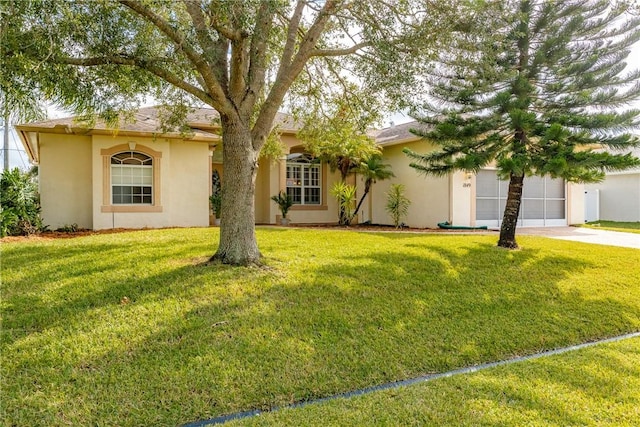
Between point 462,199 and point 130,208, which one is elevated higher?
point 462,199

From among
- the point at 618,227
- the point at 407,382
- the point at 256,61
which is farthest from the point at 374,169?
the point at 407,382

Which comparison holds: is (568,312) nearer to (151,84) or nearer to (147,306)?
(147,306)

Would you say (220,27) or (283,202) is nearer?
(220,27)

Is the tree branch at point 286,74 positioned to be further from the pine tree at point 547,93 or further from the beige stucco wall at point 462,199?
the beige stucco wall at point 462,199

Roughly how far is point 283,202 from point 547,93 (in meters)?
10.3

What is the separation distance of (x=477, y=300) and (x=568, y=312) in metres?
1.39

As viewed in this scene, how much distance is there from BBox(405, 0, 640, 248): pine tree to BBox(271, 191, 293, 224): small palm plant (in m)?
8.42

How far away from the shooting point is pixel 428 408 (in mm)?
3762

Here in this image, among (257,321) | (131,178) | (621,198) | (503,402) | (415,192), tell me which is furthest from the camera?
(621,198)

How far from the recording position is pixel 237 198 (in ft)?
23.9

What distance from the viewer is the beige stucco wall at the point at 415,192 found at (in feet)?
52.2

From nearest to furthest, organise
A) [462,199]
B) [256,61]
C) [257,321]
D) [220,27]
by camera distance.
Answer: [257,321]
[220,27]
[256,61]
[462,199]

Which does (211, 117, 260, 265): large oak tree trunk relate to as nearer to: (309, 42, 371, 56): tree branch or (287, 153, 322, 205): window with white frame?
(309, 42, 371, 56): tree branch

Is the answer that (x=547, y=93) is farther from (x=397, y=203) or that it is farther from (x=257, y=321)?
(x=257, y=321)
